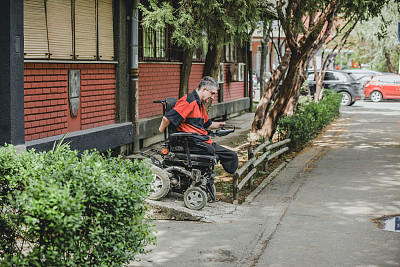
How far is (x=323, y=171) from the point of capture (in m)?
12.5

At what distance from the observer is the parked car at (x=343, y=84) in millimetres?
32188

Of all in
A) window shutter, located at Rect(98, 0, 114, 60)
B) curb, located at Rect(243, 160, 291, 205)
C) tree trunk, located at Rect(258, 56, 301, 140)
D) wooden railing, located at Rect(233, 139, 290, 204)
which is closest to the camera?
wooden railing, located at Rect(233, 139, 290, 204)

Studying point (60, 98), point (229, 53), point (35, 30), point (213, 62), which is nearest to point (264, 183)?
point (213, 62)

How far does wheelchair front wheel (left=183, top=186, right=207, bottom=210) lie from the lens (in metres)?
8.23

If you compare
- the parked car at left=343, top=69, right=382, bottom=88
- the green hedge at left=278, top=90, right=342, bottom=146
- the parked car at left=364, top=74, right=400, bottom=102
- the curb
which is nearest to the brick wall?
the curb

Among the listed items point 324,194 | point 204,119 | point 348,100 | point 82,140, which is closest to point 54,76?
point 82,140

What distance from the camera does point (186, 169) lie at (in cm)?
856

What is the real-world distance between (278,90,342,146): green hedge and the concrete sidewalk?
1303mm

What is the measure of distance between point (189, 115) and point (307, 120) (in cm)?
859

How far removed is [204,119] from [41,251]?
15.4 ft

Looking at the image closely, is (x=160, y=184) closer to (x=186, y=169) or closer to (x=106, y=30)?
(x=186, y=169)

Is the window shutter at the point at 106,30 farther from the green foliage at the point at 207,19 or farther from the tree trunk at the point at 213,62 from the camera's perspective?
the tree trunk at the point at 213,62

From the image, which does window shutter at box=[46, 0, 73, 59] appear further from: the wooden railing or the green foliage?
the wooden railing

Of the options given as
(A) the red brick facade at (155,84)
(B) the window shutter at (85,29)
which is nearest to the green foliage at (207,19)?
(B) the window shutter at (85,29)
